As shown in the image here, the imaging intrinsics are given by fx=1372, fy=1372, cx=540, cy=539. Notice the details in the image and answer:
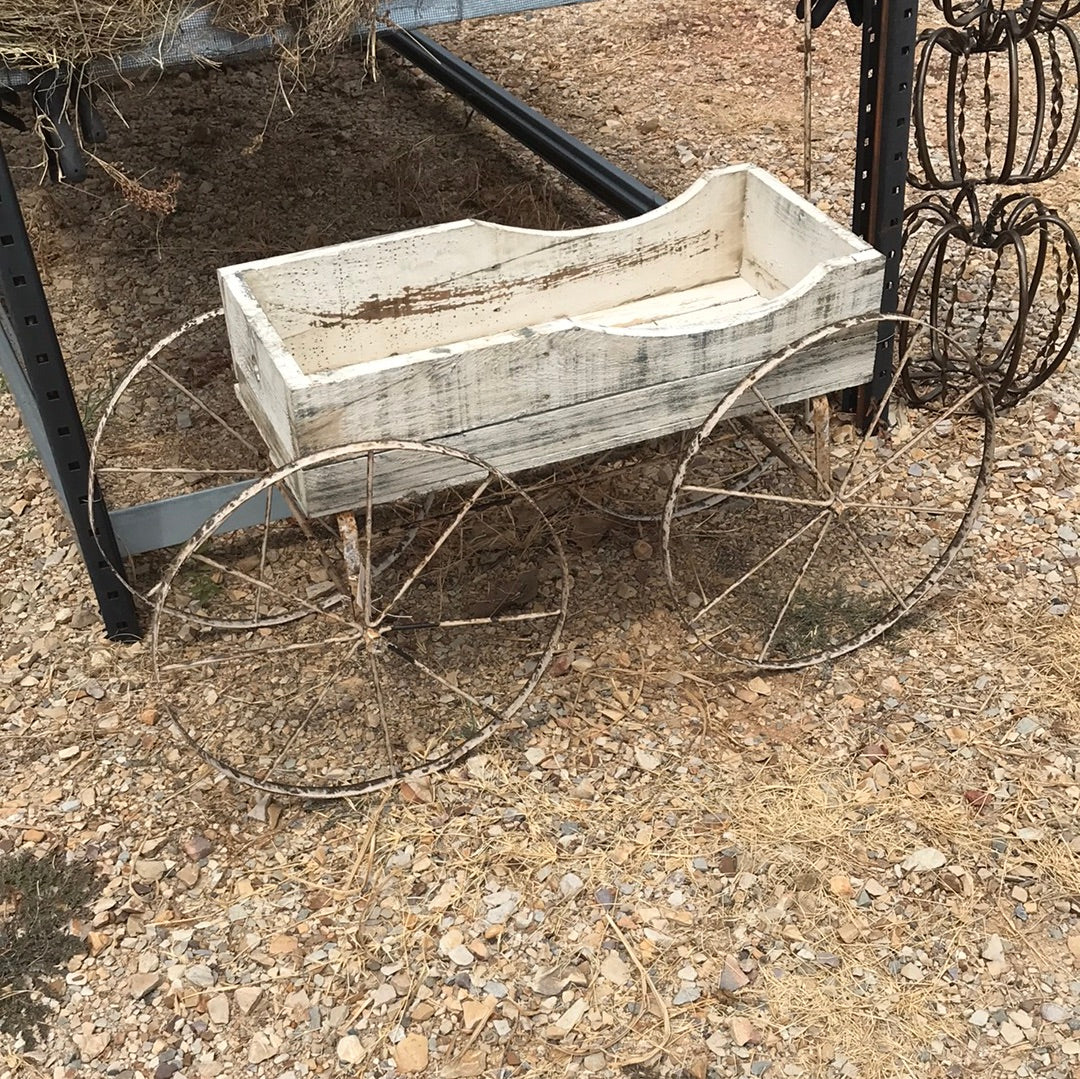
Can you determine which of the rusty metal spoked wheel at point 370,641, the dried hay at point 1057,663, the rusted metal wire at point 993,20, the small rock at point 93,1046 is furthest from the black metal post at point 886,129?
the small rock at point 93,1046

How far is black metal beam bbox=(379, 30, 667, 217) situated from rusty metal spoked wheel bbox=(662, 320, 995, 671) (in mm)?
1164

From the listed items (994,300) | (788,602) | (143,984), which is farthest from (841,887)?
(994,300)

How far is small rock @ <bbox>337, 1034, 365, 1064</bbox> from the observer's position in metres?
2.66

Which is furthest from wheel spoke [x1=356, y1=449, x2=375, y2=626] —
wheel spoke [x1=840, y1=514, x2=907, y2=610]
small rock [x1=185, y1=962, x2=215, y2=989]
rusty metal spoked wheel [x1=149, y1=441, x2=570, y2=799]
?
wheel spoke [x1=840, y1=514, x2=907, y2=610]

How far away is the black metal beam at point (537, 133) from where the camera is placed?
5.04 m

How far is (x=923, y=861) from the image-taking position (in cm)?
299

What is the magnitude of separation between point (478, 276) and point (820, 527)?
1276mm

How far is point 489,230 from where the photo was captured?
3314 millimetres

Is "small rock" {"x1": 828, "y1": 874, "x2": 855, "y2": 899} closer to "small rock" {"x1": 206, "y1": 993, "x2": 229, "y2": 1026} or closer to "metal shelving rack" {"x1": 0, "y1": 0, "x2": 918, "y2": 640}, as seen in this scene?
"small rock" {"x1": 206, "y1": 993, "x2": 229, "y2": 1026}

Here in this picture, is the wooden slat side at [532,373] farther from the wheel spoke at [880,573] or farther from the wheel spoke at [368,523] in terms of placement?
the wheel spoke at [880,573]

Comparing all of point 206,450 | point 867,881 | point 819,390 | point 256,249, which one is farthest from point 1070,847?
point 256,249

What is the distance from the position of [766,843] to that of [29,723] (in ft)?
6.08

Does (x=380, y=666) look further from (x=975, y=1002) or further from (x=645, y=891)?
(x=975, y=1002)

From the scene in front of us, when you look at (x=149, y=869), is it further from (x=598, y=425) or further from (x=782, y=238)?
(x=782, y=238)
